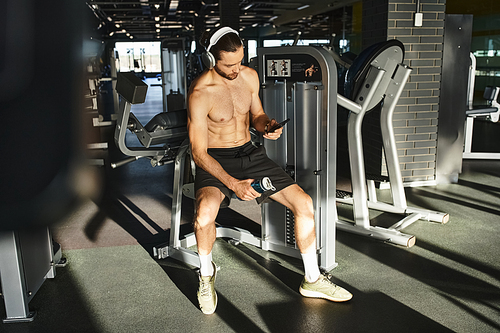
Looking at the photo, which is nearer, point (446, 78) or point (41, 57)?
point (41, 57)

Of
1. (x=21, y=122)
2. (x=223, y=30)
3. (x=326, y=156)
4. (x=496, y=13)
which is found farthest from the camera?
(x=496, y=13)

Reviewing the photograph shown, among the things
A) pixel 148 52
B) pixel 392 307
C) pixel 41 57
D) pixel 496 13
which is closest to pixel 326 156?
pixel 392 307

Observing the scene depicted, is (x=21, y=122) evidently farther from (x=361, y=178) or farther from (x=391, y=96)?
(x=391, y=96)

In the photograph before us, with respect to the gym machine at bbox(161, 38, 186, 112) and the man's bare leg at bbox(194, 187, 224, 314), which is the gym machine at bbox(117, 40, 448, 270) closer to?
the man's bare leg at bbox(194, 187, 224, 314)

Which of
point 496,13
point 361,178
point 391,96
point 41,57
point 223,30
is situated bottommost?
point 361,178

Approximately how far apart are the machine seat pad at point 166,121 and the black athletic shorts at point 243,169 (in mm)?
332

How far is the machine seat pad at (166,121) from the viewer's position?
2.45 m

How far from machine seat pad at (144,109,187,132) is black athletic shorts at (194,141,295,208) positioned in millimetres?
332

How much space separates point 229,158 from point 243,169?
0.09m

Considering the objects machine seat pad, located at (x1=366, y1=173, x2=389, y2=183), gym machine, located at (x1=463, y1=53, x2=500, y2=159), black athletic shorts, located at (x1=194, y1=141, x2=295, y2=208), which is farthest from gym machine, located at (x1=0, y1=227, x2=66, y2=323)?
gym machine, located at (x1=463, y1=53, x2=500, y2=159)

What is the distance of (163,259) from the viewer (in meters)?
2.72

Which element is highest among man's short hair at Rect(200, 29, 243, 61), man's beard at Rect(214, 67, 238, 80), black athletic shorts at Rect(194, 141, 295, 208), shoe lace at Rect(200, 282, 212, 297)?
man's short hair at Rect(200, 29, 243, 61)

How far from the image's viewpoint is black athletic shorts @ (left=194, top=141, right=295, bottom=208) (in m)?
2.23

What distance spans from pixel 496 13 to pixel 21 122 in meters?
7.11
